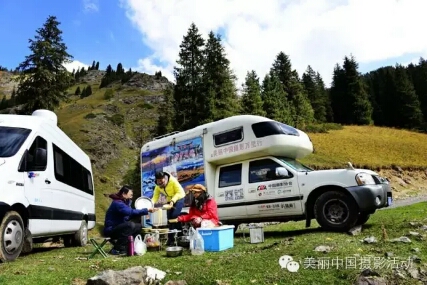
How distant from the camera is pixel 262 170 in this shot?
33.7 feet

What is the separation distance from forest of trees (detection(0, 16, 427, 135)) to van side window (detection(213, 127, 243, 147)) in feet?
68.5

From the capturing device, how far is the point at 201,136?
11.7 meters

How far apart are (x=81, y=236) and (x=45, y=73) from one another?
80.0ft

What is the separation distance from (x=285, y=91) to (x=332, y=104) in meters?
19.2

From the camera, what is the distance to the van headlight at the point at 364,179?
8391mm

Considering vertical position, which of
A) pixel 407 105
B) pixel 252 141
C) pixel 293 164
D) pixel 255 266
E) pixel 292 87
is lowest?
pixel 255 266

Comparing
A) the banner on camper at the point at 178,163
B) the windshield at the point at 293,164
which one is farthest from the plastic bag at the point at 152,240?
the windshield at the point at 293,164

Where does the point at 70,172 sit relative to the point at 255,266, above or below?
above

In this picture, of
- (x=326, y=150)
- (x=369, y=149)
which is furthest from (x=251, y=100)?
(x=369, y=149)

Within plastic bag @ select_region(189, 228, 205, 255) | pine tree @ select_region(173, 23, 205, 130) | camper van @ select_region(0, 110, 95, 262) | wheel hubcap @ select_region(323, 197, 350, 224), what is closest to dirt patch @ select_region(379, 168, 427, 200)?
pine tree @ select_region(173, 23, 205, 130)

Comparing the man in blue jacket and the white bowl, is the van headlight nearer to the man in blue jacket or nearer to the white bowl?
the man in blue jacket

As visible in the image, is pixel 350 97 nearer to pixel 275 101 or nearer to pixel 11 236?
pixel 275 101

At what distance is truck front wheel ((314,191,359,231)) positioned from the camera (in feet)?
27.3

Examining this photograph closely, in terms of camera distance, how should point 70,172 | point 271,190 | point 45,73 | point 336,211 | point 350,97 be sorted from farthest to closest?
point 350,97, point 45,73, point 70,172, point 271,190, point 336,211
